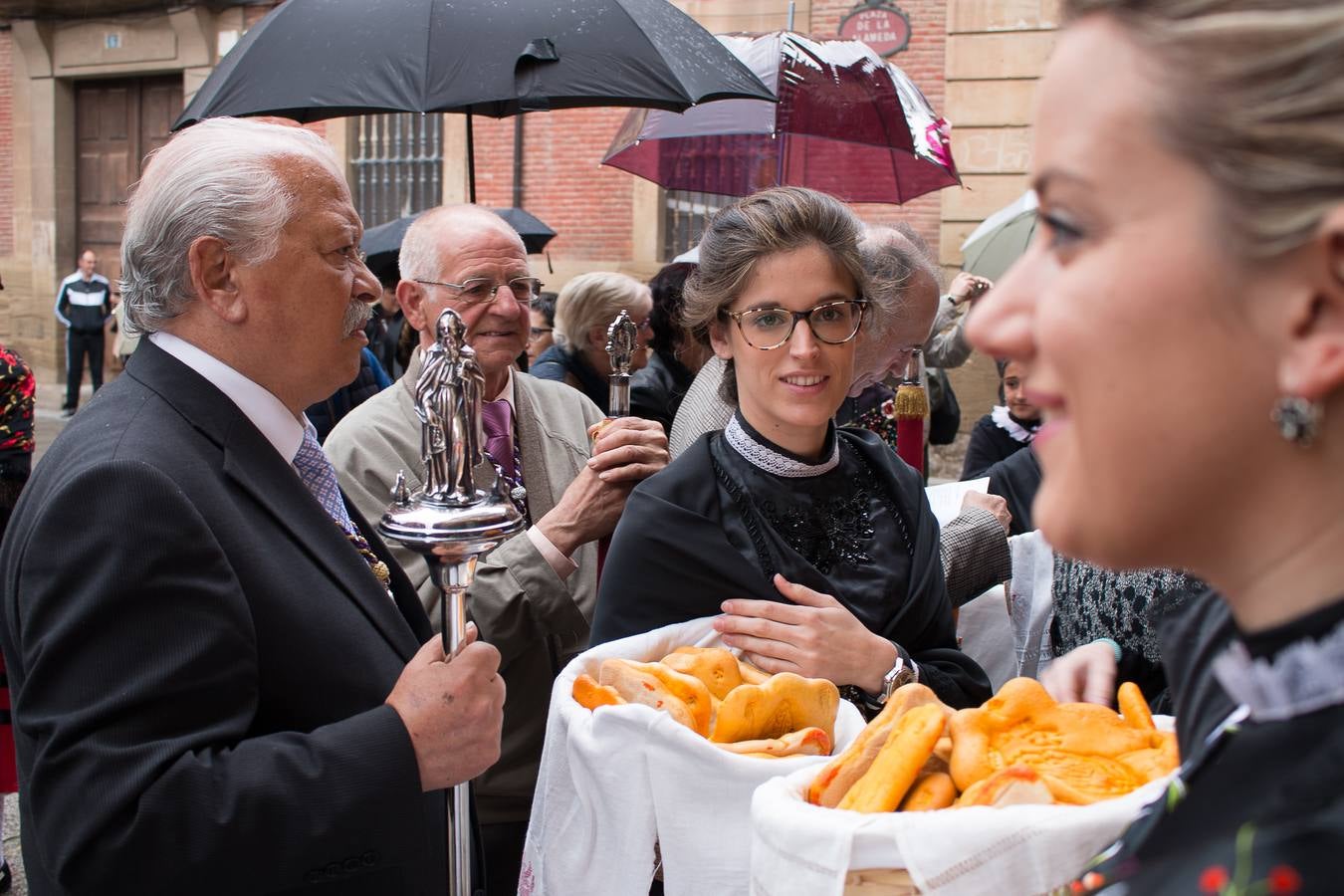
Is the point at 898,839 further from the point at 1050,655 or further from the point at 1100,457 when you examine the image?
the point at 1050,655

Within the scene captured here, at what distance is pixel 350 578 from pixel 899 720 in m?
0.86

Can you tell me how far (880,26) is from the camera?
11750 mm

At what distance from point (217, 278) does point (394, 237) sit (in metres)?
5.97

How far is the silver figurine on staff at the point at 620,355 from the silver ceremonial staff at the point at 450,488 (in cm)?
104

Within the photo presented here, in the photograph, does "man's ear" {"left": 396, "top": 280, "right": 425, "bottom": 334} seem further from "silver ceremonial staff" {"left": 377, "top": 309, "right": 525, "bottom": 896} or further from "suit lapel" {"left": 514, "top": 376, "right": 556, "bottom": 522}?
"silver ceremonial staff" {"left": 377, "top": 309, "right": 525, "bottom": 896}

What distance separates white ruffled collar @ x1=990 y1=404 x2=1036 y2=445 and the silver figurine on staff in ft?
6.28

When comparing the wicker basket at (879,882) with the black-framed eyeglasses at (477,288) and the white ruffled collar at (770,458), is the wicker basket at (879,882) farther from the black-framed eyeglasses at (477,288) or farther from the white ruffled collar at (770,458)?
the black-framed eyeglasses at (477,288)

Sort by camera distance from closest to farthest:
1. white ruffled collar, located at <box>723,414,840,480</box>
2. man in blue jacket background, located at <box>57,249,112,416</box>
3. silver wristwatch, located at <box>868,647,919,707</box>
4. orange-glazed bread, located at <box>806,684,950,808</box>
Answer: orange-glazed bread, located at <box>806,684,950,808</box> < silver wristwatch, located at <box>868,647,919,707</box> < white ruffled collar, located at <box>723,414,840,480</box> < man in blue jacket background, located at <box>57,249,112,416</box>

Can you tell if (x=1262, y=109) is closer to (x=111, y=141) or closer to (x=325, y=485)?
(x=325, y=485)

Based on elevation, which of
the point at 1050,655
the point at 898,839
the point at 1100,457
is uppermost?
the point at 1100,457

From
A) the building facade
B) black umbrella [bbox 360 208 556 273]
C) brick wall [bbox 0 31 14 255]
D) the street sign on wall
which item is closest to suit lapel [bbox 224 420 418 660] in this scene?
black umbrella [bbox 360 208 556 273]

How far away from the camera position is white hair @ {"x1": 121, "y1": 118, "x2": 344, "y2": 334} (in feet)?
6.39

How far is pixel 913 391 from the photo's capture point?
364cm

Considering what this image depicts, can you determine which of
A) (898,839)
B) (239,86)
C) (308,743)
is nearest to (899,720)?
(898,839)
